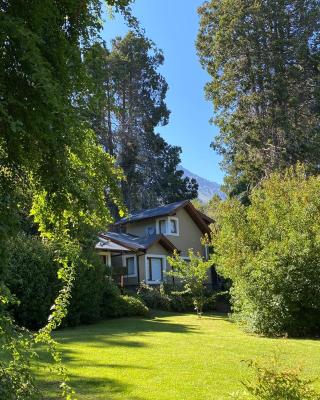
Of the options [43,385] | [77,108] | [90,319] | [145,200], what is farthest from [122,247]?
[77,108]

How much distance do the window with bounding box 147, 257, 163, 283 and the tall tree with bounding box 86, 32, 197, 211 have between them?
1384 centimetres

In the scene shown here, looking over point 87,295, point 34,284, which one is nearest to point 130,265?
point 87,295

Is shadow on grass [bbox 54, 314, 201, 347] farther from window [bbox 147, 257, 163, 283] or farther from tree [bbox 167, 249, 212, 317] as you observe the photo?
window [bbox 147, 257, 163, 283]

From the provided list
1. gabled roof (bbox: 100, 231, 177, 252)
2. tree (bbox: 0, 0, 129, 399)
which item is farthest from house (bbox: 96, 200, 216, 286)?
tree (bbox: 0, 0, 129, 399)

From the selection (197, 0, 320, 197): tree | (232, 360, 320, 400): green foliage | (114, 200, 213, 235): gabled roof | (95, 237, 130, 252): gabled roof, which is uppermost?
(197, 0, 320, 197): tree

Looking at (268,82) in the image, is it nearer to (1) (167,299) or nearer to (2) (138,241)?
(2) (138,241)

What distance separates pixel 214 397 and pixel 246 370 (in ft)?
6.72

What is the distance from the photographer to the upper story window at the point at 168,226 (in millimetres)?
33219

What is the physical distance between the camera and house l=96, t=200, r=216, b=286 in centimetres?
2980

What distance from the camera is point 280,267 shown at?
636 inches

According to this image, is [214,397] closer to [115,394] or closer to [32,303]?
[115,394]

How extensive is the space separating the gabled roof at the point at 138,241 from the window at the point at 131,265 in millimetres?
1142

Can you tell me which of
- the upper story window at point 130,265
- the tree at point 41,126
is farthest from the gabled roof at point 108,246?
the tree at point 41,126

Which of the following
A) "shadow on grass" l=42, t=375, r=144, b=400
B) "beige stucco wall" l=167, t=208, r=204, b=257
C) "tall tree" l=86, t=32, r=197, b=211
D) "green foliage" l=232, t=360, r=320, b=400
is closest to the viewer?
"green foliage" l=232, t=360, r=320, b=400
